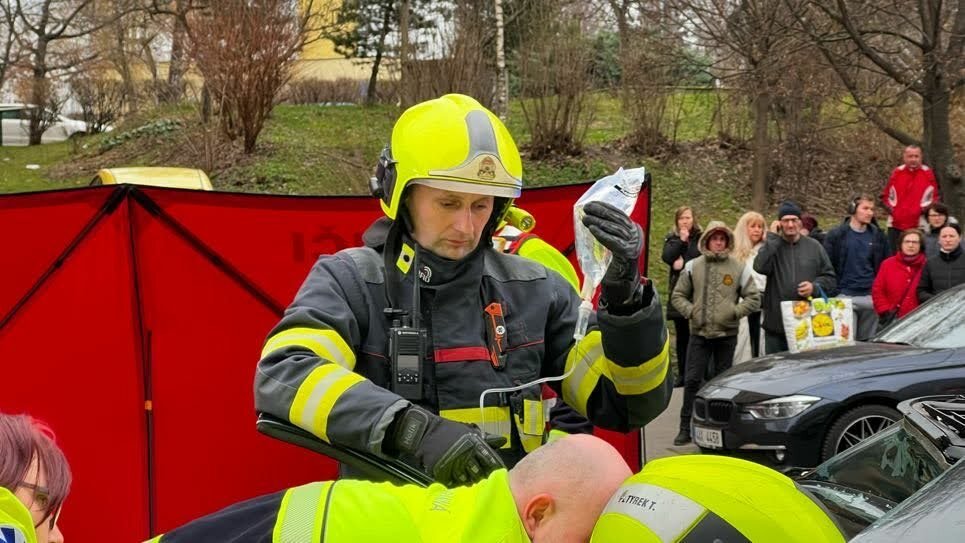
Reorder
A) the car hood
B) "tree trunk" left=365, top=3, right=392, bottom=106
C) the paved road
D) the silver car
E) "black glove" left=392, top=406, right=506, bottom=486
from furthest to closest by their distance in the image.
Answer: the silver car, "tree trunk" left=365, top=3, right=392, bottom=106, the paved road, the car hood, "black glove" left=392, top=406, right=506, bottom=486

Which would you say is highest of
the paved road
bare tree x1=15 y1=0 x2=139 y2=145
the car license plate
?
bare tree x1=15 y1=0 x2=139 y2=145

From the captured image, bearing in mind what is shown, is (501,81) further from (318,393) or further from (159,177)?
(318,393)

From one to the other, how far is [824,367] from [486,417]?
523cm

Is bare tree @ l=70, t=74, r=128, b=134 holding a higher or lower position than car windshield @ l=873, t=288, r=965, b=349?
higher

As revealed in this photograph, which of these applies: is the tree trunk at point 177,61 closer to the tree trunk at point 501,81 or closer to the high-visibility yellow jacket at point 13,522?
the tree trunk at point 501,81

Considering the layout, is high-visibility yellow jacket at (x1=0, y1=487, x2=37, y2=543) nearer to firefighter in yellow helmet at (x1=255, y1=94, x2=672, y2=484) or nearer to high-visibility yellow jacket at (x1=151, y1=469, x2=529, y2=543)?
high-visibility yellow jacket at (x1=151, y1=469, x2=529, y2=543)

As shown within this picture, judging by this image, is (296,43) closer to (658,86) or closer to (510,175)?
(658,86)

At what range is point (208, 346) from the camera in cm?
478

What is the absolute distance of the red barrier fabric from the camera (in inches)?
181

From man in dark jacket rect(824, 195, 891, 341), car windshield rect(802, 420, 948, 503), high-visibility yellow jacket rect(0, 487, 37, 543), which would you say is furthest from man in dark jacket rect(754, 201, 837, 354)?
high-visibility yellow jacket rect(0, 487, 37, 543)

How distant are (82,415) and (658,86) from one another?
1513 centimetres

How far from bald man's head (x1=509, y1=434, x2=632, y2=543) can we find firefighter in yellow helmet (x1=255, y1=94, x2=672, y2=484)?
2.05 feet

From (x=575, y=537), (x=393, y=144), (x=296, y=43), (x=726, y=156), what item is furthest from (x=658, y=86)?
(x=575, y=537)

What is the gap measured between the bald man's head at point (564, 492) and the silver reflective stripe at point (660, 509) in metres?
0.06
